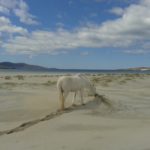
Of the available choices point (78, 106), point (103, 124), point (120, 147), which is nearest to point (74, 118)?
point (103, 124)

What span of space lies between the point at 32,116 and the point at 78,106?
95.0 inches

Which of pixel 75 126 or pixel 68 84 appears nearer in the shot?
pixel 75 126

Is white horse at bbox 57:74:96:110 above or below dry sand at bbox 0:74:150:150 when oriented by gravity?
above

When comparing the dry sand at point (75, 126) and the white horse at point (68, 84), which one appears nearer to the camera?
the dry sand at point (75, 126)

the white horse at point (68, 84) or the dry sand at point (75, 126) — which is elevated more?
the white horse at point (68, 84)

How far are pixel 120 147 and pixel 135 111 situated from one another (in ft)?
20.2

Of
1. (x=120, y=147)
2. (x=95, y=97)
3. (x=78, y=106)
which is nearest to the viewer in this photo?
(x=120, y=147)

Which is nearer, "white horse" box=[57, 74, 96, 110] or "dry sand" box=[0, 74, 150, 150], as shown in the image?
"dry sand" box=[0, 74, 150, 150]

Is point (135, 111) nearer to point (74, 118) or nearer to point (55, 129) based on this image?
point (74, 118)

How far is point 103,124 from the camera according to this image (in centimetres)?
1138

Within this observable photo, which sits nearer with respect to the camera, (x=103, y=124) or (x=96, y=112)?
(x=103, y=124)

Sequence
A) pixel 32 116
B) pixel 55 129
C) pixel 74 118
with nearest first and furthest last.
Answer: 1. pixel 55 129
2. pixel 74 118
3. pixel 32 116

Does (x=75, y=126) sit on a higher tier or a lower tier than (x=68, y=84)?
lower

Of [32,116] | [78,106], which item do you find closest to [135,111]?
[78,106]
